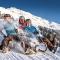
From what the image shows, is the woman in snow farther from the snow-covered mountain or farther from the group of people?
the snow-covered mountain

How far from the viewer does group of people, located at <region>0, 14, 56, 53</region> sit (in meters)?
1.54

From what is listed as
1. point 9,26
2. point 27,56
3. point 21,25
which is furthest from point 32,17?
point 27,56

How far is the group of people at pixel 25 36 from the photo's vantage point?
1538 mm

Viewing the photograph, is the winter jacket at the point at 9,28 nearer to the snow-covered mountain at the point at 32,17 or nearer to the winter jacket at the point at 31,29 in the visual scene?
the winter jacket at the point at 31,29

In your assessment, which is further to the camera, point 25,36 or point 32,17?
point 32,17

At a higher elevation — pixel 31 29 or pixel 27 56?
pixel 31 29

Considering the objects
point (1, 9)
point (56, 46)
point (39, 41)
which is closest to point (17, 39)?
point (39, 41)

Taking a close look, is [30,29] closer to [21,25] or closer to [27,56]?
[21,25]

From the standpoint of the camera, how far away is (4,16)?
1733 millimetres

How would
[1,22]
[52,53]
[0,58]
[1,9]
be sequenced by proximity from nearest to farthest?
[0,58] → [52,53] → [1,22] → [1,9]

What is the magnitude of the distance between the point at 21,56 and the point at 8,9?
2.31ft

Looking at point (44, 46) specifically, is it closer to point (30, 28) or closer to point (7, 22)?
point (30, 28)

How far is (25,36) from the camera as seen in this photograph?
1615 mm

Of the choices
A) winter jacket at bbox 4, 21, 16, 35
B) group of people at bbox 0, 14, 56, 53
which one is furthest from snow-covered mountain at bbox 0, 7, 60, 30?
winter jacket at bbox 4, 21, 16, 35
